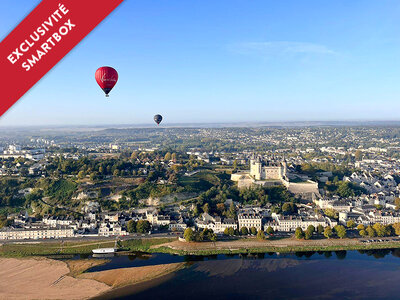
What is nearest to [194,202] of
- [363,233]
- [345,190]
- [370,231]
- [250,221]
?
[250,221]

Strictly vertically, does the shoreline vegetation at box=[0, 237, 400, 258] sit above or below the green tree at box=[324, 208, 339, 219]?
below

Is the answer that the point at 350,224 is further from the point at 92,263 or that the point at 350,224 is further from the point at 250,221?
the point at 92,263

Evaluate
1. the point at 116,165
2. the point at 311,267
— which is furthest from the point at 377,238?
the point at 116,165

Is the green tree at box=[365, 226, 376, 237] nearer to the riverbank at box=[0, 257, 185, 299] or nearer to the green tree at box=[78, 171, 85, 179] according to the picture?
the riverbank at box=[0, 257, 185, 299]

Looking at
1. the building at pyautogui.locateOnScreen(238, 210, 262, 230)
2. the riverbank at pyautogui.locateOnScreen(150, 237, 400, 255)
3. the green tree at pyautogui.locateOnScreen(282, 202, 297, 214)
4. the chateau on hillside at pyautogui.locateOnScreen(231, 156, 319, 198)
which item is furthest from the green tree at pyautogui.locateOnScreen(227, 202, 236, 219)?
the chateau on hillside at pyautogui.locateOnScreen(231, 156, 319, 198)

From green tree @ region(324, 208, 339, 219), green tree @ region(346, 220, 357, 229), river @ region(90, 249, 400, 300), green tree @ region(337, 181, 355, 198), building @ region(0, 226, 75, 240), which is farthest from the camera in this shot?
green tree @ region(337, 181, 355, 198)

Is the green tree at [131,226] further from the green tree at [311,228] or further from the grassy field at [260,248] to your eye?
the green tree at [311,228]

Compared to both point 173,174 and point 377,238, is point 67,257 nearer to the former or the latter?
point 173,174
